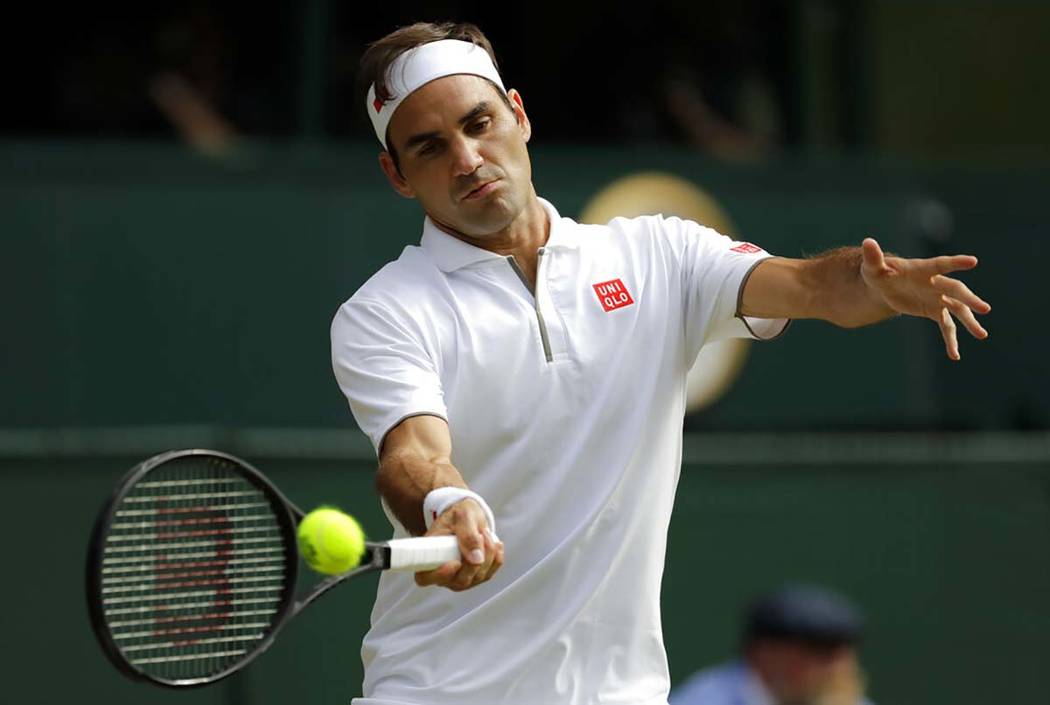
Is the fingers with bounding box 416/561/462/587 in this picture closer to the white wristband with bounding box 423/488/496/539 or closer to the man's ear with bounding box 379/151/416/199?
the white wristband with bounding box 423/488/496/539

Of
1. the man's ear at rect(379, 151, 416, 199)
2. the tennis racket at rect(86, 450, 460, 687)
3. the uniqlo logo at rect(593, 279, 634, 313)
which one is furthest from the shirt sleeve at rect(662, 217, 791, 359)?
the tennis racket at rect(86, 450, 460, 687)

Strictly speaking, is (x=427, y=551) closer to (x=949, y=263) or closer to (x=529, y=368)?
(x=529, y=368)

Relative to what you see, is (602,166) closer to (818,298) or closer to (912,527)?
(912,527)

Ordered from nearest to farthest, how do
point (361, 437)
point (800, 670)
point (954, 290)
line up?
1. point (954, 290)
2. point (800, 670)
3. point (361, 437)

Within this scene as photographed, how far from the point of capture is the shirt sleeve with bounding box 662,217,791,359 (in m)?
4.26

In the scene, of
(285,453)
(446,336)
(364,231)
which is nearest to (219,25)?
(364,231)

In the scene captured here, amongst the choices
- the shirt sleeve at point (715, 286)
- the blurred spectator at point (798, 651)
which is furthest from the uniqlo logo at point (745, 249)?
the blurred spectator at point (798, 651)

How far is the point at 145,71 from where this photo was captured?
10.1 m

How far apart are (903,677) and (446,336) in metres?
4.01

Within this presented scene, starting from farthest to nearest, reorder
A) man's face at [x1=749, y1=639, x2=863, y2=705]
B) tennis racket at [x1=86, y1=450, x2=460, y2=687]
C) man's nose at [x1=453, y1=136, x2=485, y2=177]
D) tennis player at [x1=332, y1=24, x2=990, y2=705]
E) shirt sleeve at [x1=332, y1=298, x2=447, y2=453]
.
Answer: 1. man's face at [x1=749, y1=639, x2=863, y2=705]
2. man's nose at [x1=453, y1=136, x2=485, y2=177]
3. tennis player at [x1=332, y1=24, x2=990, y2=705]
4. shirt sleeve at [x1=332, y1=298, x2=447, y2=453]
5. tennis racket at [x1=86, y1=450, x2=460, y2=687]

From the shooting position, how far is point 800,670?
18.7 feet

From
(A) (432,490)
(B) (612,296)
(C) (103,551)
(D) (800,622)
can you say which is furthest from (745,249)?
(D) (800,622)

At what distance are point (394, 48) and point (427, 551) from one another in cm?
124

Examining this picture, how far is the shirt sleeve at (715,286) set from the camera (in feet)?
14.0
